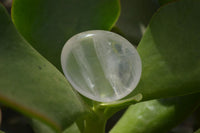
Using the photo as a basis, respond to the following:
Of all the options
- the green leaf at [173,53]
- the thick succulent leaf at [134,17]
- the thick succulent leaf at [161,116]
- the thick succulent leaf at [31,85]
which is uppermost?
the thick succulent leaf at [31,85]

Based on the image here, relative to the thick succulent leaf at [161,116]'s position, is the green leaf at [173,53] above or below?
above

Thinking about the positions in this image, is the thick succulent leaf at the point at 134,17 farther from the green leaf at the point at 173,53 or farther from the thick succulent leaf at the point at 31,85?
the thick succulent leaf at the point at 31,85

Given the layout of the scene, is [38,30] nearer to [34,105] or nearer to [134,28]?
[34,105]

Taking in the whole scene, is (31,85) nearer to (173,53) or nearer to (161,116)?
(173,53)

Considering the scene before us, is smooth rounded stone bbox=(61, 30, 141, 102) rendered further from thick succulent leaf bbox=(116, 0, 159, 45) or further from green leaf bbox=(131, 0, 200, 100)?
thick succulent leaf bbox=(116, 0, 159, 45)

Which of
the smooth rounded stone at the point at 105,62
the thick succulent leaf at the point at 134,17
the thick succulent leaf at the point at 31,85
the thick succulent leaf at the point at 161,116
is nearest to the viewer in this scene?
the thick succulent leaf at the point at 31,85

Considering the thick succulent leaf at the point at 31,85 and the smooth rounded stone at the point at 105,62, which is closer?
the thick succulent leaf at the point at 31,85

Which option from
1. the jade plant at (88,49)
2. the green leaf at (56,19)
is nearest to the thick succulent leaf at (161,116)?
the jade plant at (88,49)

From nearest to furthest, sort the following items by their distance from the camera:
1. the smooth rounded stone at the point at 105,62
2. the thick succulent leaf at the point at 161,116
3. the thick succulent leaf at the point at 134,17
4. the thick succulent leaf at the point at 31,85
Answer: the thick succulent leaf at the point at 31,85, the smooth rounded stone at the point at 105,62, the thick succulent leaf at the point at 161,116, the thick succulent leaf at the point at 134,17
